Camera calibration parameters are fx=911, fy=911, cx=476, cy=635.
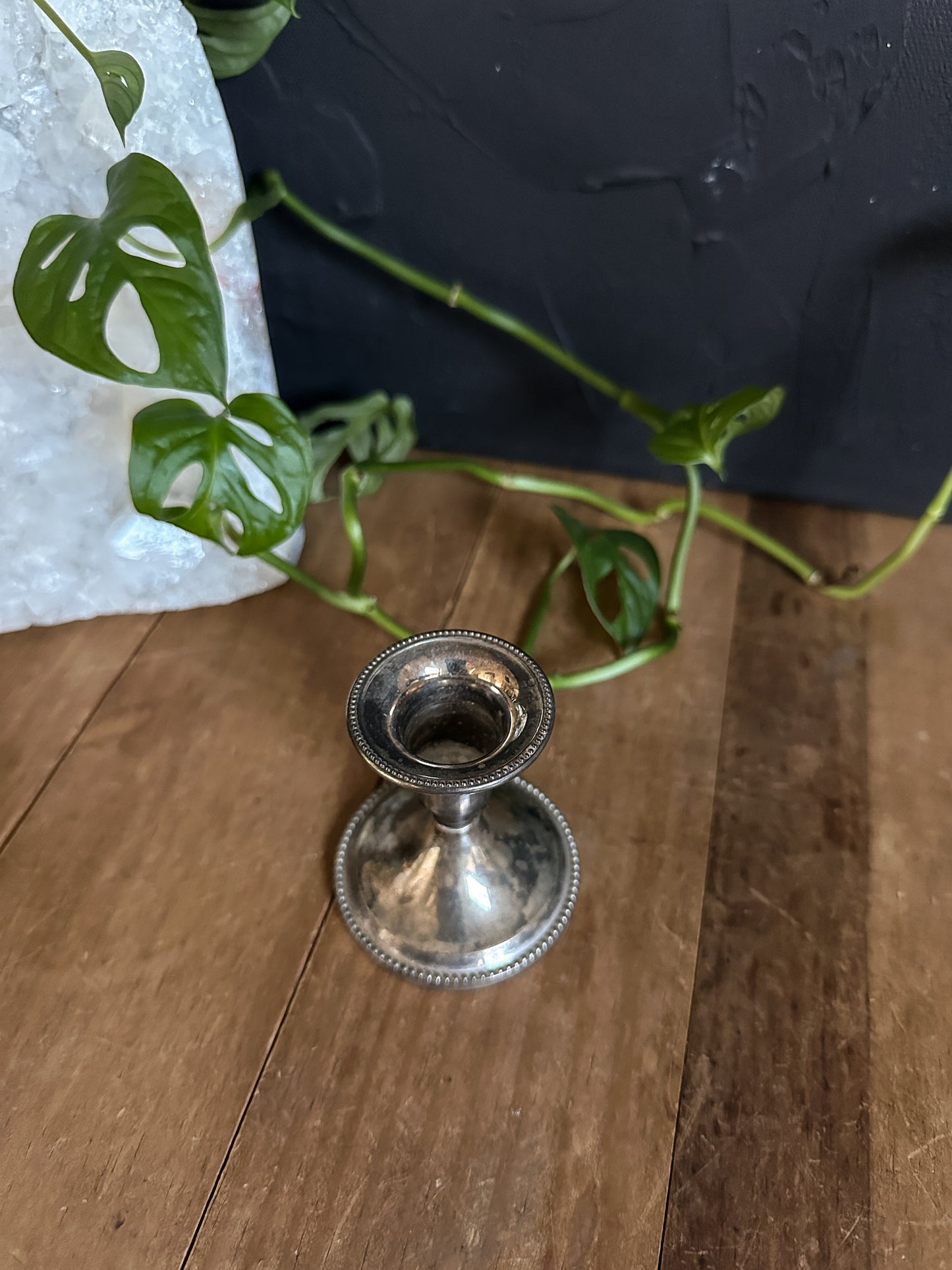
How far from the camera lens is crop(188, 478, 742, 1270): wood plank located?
1.90 feet

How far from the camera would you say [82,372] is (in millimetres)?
804

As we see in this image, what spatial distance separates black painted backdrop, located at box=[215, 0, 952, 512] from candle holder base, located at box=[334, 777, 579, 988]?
21.9 inches

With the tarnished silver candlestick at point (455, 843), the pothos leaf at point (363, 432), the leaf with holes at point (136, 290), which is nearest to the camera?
the leaf with holes at point (136, 290)

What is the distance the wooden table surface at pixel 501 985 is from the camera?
59cm

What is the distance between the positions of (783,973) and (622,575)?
1.28 feet

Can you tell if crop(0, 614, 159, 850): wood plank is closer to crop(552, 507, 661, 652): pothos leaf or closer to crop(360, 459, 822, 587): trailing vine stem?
crop(360, 459, 822, 587): trailing vine stem

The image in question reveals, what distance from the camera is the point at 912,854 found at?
2.53 feet

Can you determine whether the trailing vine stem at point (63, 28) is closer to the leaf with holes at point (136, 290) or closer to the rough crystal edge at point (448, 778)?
the leaf with holes at point (136, 290)

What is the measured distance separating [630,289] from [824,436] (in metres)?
0.28

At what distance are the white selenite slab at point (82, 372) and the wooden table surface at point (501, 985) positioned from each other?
0.05m

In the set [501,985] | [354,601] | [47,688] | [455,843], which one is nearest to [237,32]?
[354,601]

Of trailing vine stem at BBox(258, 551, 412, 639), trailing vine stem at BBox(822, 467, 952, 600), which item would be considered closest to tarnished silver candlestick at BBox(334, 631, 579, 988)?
trailing vine stem at BBox(258, 551, 412, 639)

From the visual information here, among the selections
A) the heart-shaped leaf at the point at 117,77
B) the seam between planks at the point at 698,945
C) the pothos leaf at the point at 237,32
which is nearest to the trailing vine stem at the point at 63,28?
the heart-shaped leaf at the point at 117,77

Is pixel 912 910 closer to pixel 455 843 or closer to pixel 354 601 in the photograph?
pixel 455 843
